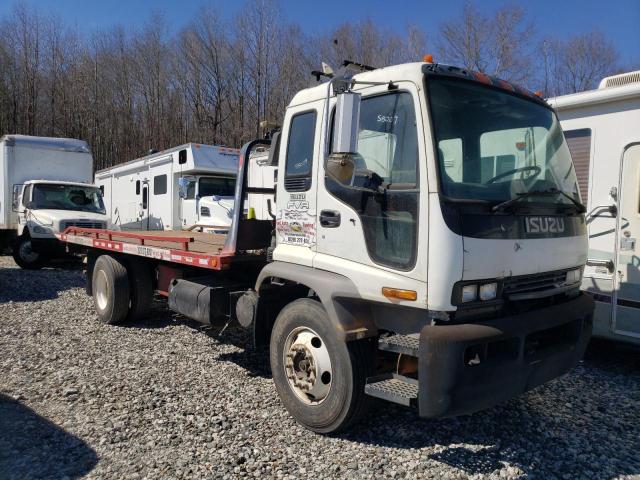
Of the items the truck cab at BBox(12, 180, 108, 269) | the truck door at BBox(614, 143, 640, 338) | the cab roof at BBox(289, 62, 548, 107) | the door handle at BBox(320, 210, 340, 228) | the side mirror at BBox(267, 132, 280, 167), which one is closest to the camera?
the cab roof at BBox(289, 62, 548, 107)

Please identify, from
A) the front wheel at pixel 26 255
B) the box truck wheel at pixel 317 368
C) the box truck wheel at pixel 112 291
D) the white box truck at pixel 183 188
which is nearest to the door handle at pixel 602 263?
the box truck wheel at pixel 317 368

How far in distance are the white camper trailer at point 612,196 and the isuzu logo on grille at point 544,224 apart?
7.22 feet

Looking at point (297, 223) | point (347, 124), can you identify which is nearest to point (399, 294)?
point (347, 124)

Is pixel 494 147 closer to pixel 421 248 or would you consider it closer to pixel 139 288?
pixel 421 248

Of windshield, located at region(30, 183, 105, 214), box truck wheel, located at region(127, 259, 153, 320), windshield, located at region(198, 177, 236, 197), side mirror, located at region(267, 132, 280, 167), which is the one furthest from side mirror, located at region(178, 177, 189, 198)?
side mirror, located at region(267, 132, 280, 167)

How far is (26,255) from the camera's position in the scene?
13.5 metres

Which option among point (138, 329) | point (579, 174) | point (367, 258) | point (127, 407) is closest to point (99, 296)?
point (138, 329)

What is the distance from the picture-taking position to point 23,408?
177 inches

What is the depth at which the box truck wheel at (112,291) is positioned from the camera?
7.14 meters

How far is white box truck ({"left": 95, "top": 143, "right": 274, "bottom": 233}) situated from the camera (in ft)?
42.4

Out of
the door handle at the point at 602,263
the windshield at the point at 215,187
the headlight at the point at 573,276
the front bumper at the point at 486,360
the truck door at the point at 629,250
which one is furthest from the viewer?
the windshield at the point at 215,187

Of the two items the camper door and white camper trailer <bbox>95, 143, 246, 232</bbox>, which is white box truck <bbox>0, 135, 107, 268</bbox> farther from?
the camper door

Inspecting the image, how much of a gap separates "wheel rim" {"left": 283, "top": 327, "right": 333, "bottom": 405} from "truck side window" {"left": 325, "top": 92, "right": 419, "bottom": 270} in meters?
0.88

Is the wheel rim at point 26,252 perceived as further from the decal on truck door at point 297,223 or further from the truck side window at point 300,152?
the truck side window at point 300,152
